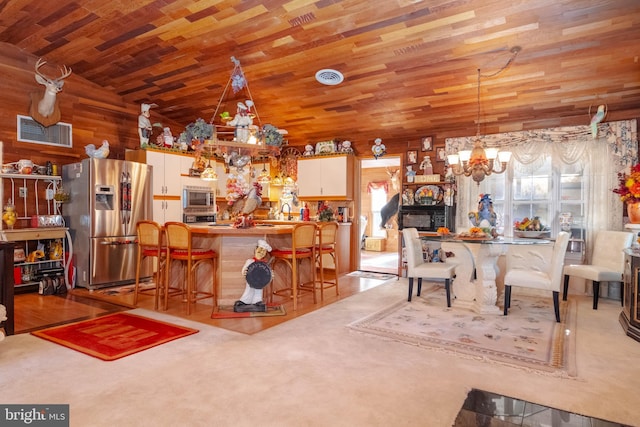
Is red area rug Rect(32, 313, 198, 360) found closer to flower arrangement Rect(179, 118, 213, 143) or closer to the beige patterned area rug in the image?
the beige patterned area rug

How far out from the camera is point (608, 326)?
12.3 ft

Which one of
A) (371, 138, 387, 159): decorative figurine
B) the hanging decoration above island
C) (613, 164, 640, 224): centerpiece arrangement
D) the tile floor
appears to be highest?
(371, 138, 387, 159): decorative figurine

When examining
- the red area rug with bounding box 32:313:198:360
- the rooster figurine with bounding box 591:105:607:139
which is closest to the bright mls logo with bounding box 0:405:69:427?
the red area rug with bounding box 32:313:198:360

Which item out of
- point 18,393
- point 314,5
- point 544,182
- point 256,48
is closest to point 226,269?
point 18,393

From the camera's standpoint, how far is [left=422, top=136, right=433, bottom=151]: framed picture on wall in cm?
626

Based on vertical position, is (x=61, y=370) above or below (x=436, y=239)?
below

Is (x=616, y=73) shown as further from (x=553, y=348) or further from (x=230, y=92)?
(x=230, y=92)

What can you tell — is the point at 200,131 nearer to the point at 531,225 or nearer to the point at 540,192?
the point at 531,225

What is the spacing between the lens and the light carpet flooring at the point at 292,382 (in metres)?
2.09

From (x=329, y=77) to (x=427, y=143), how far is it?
216 cm

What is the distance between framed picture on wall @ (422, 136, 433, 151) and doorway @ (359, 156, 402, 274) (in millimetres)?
3427

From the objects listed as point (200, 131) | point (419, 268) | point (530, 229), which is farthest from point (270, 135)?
point (530, 229)

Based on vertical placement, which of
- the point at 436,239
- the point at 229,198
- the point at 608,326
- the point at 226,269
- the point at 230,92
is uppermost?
the point at 230,92

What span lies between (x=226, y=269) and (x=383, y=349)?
208cm
